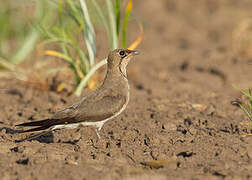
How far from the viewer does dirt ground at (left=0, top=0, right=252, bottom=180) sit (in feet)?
11.8

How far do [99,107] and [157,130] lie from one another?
0.74 meters

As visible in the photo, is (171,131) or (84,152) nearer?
(84,152)

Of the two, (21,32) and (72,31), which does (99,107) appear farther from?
(21,32)

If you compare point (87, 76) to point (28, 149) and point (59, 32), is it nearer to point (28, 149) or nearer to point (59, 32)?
point (59, 32)

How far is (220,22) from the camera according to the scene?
10.9 m

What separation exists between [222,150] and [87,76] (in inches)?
88.7

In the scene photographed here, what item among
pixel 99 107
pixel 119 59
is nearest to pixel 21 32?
→ pixel 119 59

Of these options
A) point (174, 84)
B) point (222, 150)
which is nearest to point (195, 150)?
point (222, 150)

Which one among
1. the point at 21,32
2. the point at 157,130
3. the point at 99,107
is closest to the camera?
the point at 99,107

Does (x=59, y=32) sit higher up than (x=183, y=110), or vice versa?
(x=59, y=32)

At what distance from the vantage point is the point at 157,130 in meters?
4.60

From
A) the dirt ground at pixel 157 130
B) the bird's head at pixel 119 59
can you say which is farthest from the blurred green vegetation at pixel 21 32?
the bird's head at pixel 119 59

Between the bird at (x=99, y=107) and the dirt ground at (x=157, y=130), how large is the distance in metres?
0.19

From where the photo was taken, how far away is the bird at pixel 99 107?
4.03 m
